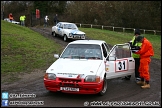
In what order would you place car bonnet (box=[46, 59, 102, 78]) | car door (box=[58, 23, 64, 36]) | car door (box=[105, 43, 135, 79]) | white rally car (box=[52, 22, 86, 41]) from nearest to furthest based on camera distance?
car bonnet (box=[46, 59, 102, 78])
car door (box=[105, 43, 135, 79])
white rally car (box=[52, 22, 86, 41])
car door (box=[58, 23, 64, 36])

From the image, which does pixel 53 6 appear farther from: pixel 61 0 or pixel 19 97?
pixel 19 97

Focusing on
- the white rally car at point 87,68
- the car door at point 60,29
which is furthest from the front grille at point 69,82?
the car door at point 60,29

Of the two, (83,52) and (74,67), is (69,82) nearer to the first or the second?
(74,67)

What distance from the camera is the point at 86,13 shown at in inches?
1693

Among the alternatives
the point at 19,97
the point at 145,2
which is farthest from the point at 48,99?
the point at 145,2

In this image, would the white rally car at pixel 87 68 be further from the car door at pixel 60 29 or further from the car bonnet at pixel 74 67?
the car door at pixel 60 29

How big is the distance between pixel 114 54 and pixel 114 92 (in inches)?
56.6

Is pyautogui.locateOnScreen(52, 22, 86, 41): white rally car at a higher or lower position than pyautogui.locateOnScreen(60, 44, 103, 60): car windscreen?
higher

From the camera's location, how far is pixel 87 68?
6996 millimetres

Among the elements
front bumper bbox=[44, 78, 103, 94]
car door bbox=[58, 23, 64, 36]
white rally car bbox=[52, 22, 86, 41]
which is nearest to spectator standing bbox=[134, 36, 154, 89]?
front bumper bbox=[44, 78, 103, 94]

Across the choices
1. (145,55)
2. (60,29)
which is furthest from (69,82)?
(60,29)

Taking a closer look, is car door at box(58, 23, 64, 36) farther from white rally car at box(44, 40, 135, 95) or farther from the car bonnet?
the car bonnet

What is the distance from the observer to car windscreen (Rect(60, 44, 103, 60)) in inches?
316

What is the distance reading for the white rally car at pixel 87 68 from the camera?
6.66 m
